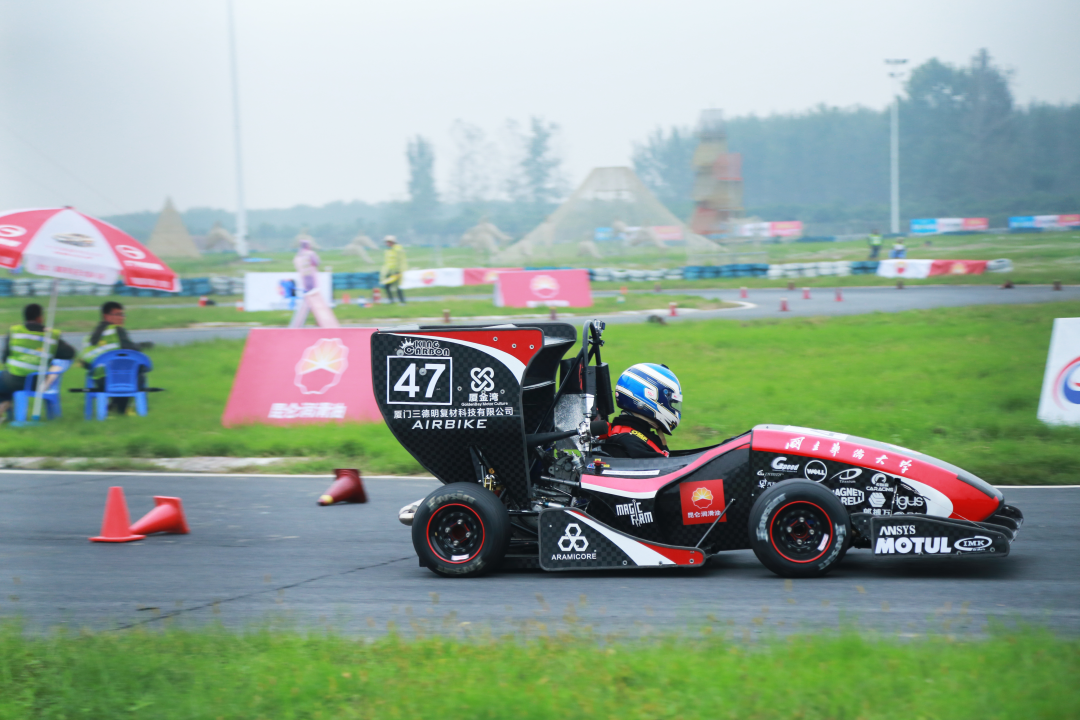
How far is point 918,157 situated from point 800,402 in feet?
174

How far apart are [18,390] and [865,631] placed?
38.0ft

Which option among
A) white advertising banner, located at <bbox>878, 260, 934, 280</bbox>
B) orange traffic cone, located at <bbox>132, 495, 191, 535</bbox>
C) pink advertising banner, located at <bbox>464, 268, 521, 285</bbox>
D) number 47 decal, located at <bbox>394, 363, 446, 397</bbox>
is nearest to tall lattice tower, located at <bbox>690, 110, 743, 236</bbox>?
white advertising banner, located at <bbox>878, 260, 934, 280</bbox>

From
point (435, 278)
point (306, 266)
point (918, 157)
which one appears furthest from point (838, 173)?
point (306, 266)

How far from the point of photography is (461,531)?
5.80m

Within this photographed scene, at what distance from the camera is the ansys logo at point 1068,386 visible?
9.93 metres

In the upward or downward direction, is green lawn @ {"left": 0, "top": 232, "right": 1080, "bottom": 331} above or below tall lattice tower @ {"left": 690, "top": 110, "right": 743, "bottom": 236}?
below

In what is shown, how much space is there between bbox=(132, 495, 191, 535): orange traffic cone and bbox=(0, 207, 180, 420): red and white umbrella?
494cm

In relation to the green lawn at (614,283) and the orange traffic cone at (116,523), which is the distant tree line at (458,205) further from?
the orange traffic cone at (116,523)

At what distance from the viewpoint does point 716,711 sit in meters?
3.31

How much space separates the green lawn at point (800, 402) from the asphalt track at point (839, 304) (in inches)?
182

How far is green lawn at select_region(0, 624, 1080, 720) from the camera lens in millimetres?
3330

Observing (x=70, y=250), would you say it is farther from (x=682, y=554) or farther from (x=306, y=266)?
(x=682, y=554)

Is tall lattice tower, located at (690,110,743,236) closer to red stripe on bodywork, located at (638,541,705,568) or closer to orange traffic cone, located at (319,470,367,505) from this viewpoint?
orange traffic cone, located at (319,470,367,505)

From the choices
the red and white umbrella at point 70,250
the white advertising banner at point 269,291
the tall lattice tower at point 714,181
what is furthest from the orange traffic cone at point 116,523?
the tall lattice tower at point 714,181
